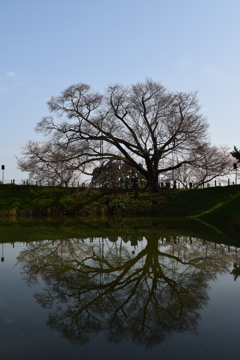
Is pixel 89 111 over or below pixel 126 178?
over

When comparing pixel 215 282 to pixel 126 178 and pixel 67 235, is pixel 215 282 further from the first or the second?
pixel 126 178

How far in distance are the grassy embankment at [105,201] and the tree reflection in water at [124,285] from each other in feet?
59.7

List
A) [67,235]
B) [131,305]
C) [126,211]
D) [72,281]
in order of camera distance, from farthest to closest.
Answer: [126,211] → [67,235] → [72,281] → [131,305]

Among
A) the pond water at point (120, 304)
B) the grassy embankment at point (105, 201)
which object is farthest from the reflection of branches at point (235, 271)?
the grassy embankment at point (105, 201)

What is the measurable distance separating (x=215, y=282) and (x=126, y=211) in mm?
27554

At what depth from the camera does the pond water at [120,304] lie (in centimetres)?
500

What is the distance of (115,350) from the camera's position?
4902 millimetres

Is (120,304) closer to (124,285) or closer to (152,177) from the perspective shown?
(124,285)

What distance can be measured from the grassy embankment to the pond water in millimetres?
20006

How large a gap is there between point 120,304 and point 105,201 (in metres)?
31.3

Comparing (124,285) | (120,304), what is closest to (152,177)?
(124,285)

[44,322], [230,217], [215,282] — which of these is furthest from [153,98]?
[44,322]

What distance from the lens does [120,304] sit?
6.96m

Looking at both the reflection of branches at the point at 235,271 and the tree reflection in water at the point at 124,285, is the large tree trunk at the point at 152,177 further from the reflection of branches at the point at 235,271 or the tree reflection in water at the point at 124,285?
the reflection of branches at the point at 235,271
